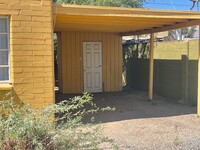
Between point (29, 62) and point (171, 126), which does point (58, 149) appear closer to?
point (29, 62)

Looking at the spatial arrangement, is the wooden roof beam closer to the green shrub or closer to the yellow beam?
the yellow beam

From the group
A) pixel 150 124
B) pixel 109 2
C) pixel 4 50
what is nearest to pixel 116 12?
pixel 4 50

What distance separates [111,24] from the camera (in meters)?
11.1

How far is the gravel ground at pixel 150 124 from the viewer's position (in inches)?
271

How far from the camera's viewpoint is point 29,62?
757 cm

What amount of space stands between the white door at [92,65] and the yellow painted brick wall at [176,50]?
8.55 ft

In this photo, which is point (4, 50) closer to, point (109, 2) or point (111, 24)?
point (111, 24)

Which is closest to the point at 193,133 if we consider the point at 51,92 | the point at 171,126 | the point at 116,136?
the point at 171,126

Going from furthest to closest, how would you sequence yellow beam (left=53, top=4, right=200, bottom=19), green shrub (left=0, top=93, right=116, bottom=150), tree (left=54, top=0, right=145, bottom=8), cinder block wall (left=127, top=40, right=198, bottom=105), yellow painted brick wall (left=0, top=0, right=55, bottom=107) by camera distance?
1. tree (left=54, top=0, right=145, bottom=8)
2. cinder block wall (left=127, top=40, right=198, bottom=105)
3. yellow beam (left=53, top=4, right=200, bottom=19)
4. yellow painted brick wall (left=0, top=0, right=55, bottom=107)
5. green shrub (left=0, top=93, right=116, bottom=150)

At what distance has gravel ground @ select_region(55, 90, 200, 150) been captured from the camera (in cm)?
689

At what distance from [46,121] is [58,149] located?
0.46 meters

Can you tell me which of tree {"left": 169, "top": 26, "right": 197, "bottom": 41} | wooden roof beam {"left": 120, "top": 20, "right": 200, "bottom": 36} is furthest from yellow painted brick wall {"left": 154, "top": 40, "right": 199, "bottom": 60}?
tree {"left": 169, "top": 26, "right": 197, "bottom": 41}

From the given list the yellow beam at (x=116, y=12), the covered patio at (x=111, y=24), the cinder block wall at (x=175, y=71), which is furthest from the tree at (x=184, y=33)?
the yellow beam at (x=116, y=12)

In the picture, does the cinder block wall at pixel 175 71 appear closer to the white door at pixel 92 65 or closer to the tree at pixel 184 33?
the white door at pixel 92 65
